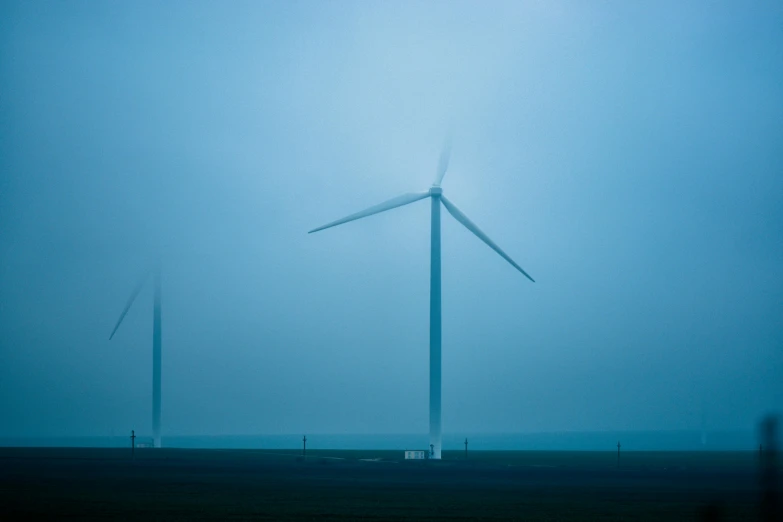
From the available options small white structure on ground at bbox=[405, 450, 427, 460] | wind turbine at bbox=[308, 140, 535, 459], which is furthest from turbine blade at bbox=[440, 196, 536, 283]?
small white structure on ground at bbox=[405, 450, 427, 460]

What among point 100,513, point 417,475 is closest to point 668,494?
point 417,475

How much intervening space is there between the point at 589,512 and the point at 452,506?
555 centimetres

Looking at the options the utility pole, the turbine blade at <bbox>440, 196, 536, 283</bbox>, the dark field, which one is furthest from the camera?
the turbine blade at <bbox>440, 196, 536, 283</bbox>

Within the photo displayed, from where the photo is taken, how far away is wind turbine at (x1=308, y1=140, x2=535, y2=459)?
8406 centimetres

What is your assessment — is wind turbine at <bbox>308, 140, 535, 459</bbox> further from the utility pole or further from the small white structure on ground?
the utility pole

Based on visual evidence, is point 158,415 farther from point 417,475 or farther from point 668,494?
point 668,494

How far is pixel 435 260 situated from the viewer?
8781cm

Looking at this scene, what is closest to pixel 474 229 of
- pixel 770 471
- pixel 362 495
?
pixel 362 495

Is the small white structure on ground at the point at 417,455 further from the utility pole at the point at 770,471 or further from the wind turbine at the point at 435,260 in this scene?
the utility pole at the point at 770,471

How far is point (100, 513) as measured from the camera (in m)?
34.4

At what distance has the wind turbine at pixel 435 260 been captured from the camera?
3310 inches

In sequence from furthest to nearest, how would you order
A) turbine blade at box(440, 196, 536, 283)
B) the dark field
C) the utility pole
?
1. turbine blade at box(440, 196, 536, 283)
2. the dark field
3. the utility pole

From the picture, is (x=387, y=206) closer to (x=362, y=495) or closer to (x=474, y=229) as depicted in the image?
(x=474, y=229)

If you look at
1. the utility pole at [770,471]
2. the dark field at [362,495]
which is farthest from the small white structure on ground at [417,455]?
the utility pole at [770,471]
